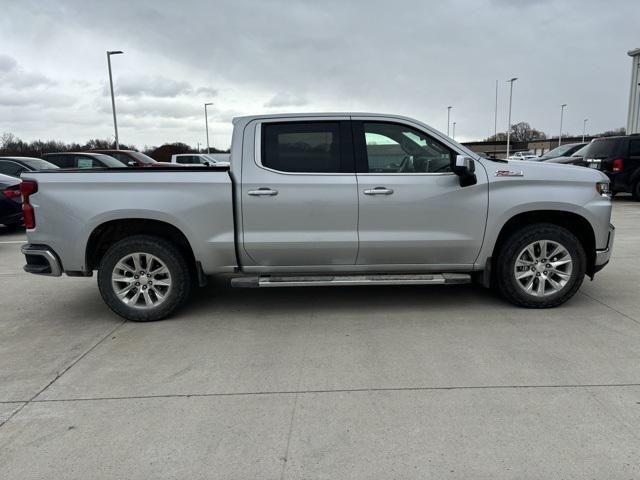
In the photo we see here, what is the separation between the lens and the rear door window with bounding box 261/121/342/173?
183 inches

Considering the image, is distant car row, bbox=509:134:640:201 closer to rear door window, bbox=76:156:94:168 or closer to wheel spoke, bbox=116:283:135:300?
wheel spoke, bbox=116:283:135:300

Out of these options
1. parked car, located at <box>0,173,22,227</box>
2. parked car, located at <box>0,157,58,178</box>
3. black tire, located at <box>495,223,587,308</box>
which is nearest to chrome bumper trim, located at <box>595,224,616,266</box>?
black tire, located at <box>495,223,587,308</box>

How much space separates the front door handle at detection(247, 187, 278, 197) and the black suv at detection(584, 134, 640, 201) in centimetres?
1218

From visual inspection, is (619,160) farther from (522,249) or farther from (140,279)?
(140,279)

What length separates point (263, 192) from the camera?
178 inches

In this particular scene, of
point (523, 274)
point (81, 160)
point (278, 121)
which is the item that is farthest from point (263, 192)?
point (81, 160)

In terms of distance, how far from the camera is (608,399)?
3.11 metres

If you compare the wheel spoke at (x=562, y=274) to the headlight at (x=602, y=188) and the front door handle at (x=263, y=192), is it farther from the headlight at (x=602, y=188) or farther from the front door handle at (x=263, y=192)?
the front door handle at (x=263, y=192)

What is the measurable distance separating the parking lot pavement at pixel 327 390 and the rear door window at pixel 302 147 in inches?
58.0

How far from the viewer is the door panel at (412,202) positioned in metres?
4.61

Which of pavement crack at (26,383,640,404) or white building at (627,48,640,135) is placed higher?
white building at (627,48,640,135)

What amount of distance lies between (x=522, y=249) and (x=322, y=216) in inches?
78.0

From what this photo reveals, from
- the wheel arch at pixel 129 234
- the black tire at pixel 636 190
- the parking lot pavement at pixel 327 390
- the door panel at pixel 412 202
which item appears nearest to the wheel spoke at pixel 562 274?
the parking lot pavement at pixel 327 390

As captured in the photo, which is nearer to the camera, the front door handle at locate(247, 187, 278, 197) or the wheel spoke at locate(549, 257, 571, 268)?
the front door handle at locate(247, 187, 278, 197)
